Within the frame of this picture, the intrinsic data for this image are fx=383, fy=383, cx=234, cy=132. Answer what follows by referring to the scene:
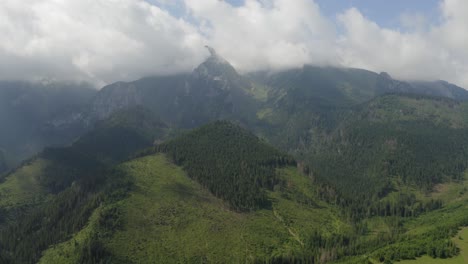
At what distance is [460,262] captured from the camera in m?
200

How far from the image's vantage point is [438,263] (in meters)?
200

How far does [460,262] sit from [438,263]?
11425 millimetres
